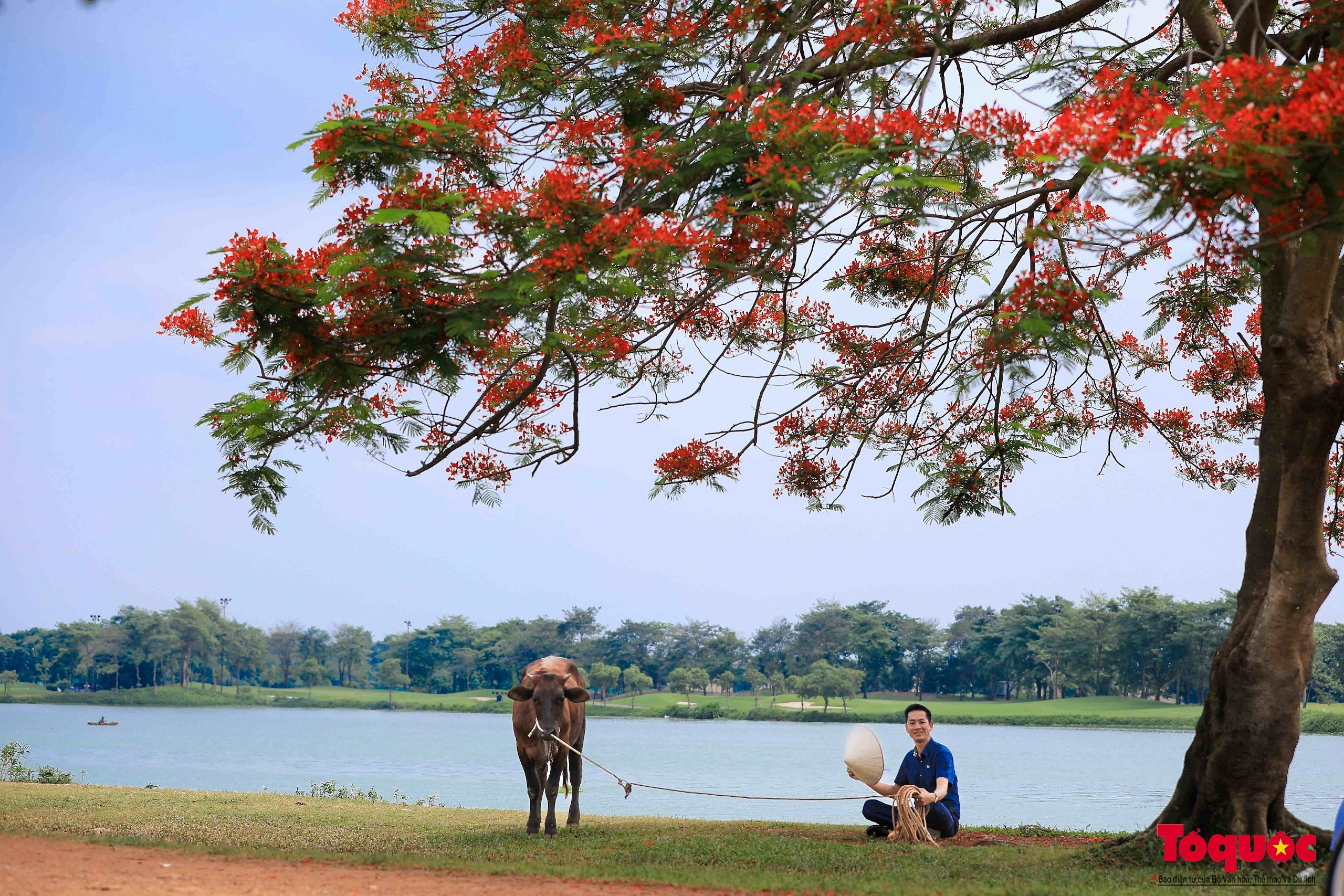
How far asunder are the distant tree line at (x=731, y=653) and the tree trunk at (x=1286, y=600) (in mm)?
47507

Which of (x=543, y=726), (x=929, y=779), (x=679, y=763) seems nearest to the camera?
(x=929, y=779)

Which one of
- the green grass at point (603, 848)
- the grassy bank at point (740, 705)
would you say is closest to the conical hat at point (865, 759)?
the green grass at point (603, 848)

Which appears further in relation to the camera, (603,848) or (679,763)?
(679,763)

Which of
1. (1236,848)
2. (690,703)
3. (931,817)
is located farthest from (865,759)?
(690,703)

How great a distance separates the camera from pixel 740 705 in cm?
6406

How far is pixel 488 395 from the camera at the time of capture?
8078 millimetres

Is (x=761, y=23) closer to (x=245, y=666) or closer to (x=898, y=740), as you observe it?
(x=898, y=740)

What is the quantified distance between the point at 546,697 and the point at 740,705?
187 ft

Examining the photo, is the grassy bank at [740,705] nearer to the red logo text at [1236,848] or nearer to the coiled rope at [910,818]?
the coiled rope at [910,818]

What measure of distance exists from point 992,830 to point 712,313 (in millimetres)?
5318

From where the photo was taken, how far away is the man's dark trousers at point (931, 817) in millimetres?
8273

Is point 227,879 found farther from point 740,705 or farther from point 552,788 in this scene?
point 740,705

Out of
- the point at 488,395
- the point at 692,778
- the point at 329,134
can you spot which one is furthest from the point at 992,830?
the point at 692,778

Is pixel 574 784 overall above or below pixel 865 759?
below
